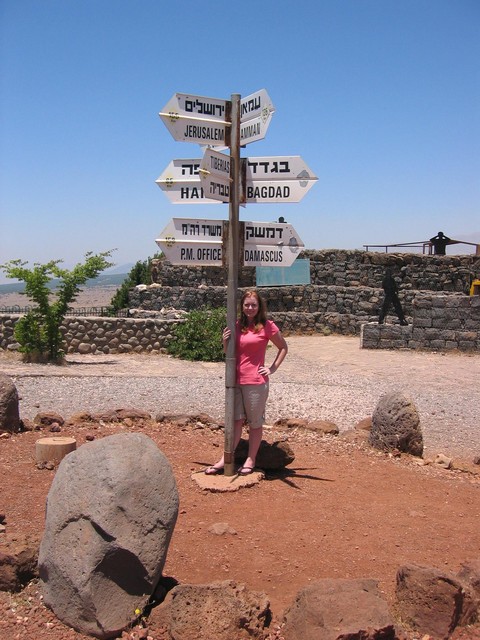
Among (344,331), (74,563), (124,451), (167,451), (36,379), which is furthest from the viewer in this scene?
(344,331)

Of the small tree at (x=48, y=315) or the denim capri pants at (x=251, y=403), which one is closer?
the denim capri pants at (x=251, y=403)

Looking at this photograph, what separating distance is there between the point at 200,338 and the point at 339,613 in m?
11.8

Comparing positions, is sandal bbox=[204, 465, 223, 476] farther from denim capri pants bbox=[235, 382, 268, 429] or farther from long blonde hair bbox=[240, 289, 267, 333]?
long blonde hair bbox=[240, 289, 267, 333]

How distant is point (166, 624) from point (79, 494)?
78 centimetres

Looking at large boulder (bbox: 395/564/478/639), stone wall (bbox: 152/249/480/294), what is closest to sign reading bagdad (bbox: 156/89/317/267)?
large boulder (bbox: 395/564/478/639)

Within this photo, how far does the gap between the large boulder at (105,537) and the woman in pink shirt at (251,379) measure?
7.23ft

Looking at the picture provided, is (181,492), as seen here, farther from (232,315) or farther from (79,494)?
(79,494)

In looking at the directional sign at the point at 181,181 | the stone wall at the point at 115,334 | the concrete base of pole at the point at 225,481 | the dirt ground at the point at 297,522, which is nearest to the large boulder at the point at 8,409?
the dirt ground at the point at 297,522

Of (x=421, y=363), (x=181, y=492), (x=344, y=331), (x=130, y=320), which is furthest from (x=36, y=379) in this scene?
(x=344, y=331)

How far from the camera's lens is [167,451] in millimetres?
6238

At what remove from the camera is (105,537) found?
3092 millimetres

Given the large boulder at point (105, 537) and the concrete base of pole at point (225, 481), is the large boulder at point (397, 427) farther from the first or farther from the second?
the large boulder at point (105, 537)

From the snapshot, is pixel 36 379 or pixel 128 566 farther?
pixel 36 379

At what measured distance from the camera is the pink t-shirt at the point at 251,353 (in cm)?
554
